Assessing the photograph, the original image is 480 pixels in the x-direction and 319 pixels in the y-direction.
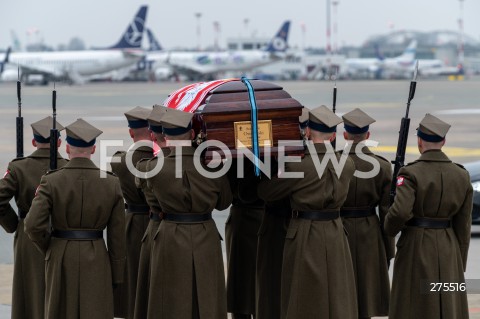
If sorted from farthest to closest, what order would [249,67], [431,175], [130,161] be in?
[249,67], [130,161], [431,175]

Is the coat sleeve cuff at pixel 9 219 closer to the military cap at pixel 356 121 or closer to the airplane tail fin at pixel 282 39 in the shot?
the military cap at pixel 356 121

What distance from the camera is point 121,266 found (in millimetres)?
6039

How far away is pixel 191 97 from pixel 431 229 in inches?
69.9

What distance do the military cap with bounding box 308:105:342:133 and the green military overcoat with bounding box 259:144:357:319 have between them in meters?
0.11

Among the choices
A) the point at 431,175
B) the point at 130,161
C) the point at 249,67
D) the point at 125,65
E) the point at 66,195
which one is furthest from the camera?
the point at 249,67

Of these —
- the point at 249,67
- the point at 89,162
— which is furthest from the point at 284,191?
the point at 249,67

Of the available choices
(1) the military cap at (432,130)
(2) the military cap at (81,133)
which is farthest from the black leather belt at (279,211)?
(2) the military cap at (81,133)

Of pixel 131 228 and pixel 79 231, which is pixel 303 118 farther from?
pixel 79 231

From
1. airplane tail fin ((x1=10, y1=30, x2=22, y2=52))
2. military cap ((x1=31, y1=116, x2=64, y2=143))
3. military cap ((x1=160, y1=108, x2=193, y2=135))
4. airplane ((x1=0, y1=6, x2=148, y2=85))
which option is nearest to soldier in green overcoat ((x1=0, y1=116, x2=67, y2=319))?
military cap ((x1=31, y1=116, x2=64, y2=143))

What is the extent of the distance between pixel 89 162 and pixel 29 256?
41.9 inches

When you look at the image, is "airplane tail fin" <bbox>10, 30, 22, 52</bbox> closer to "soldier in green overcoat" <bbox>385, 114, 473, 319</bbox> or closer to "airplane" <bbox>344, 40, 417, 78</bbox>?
"airplane" <bbox>344, 40, 417, 78</bbox>

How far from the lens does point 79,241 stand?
19.3 feet

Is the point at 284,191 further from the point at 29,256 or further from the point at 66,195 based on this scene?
the point at 29,256

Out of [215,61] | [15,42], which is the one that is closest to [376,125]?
[215,61]
